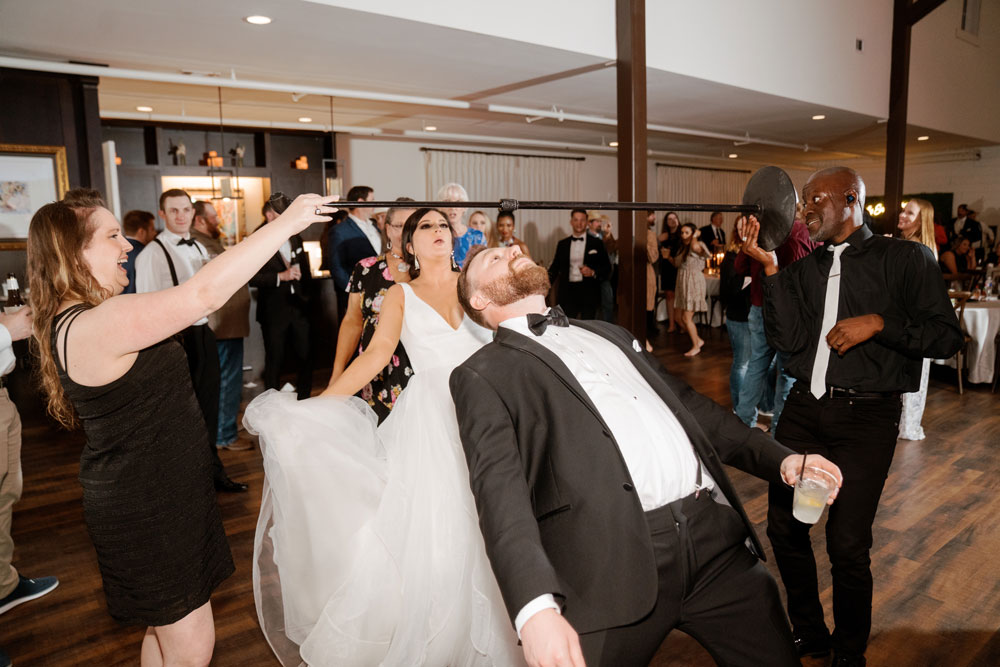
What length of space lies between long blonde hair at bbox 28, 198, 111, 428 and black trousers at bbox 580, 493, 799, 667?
4.52 feet

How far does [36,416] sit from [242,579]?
12.1ft

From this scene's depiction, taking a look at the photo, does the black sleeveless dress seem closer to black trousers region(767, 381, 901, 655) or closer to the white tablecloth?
A: black trousers region(767, 381, 901, 655)

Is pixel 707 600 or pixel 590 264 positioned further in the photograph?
pixel 590 264

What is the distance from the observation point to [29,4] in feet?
12.1

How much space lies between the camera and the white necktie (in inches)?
85.0

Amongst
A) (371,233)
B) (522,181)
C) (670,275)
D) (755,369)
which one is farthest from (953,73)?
(371,233)

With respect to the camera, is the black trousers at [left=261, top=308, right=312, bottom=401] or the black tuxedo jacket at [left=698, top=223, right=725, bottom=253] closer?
the black trousers at [left=261, top=308, right=312, bottom=401]

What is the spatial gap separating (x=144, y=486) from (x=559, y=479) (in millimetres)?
995

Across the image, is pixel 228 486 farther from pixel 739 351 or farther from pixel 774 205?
pixel 739 351

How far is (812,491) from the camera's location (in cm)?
151

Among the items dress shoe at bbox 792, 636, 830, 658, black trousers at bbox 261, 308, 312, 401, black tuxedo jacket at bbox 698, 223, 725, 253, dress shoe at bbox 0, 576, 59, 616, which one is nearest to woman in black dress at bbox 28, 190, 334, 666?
dress shoe at bbox 0, 576, 59, 616

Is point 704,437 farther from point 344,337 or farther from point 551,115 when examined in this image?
point 551,115

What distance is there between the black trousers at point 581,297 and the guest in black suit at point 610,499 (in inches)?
231

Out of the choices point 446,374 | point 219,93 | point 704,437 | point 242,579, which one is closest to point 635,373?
point 704,437
